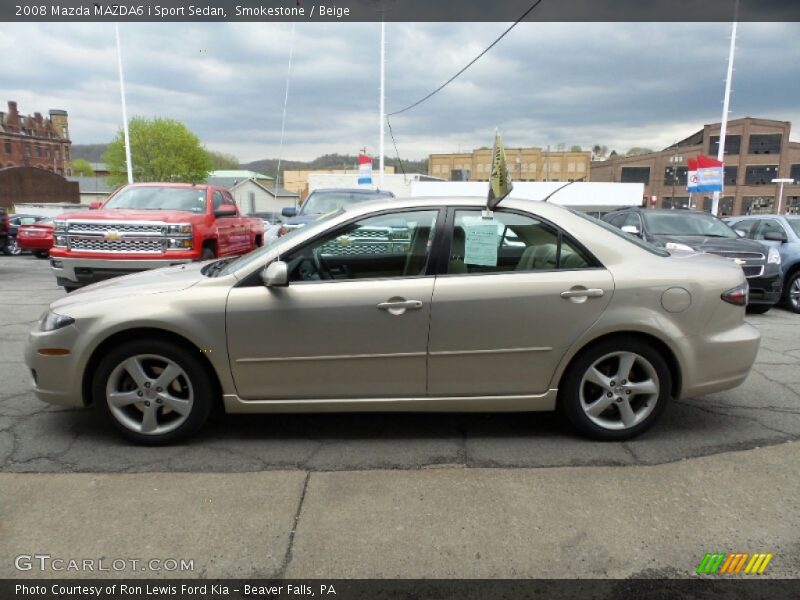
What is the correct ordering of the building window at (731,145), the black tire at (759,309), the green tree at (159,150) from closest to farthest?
the black tire at (759,309) < the green tree at (159,150) < the building window at (731,145)

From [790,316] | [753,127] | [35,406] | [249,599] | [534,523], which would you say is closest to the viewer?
[249,599]

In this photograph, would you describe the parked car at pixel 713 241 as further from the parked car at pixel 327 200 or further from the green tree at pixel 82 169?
the green tree at pixel 82 169

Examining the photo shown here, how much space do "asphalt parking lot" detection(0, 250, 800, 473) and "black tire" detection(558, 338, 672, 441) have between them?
4.6 inches

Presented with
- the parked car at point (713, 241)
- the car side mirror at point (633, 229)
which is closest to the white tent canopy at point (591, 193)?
the parked car at point (713, 241)

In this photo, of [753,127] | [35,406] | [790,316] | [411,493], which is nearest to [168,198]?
[35,406]

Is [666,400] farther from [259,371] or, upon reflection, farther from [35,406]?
[35,406]

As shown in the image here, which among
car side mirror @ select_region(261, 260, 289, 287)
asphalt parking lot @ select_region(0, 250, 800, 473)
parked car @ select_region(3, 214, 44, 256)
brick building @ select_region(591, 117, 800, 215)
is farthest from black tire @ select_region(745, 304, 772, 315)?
brick building @ select_region(591, 117, 800, 215)

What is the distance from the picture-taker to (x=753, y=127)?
66.1 metres

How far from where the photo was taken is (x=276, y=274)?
120 inches

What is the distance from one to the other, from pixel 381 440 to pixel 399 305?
960 millimetres

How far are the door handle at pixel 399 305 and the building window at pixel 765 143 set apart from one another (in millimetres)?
80106

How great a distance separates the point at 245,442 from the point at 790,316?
26.7 feet

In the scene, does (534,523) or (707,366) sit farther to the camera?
(707,366)

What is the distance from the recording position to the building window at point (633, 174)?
74.6m
